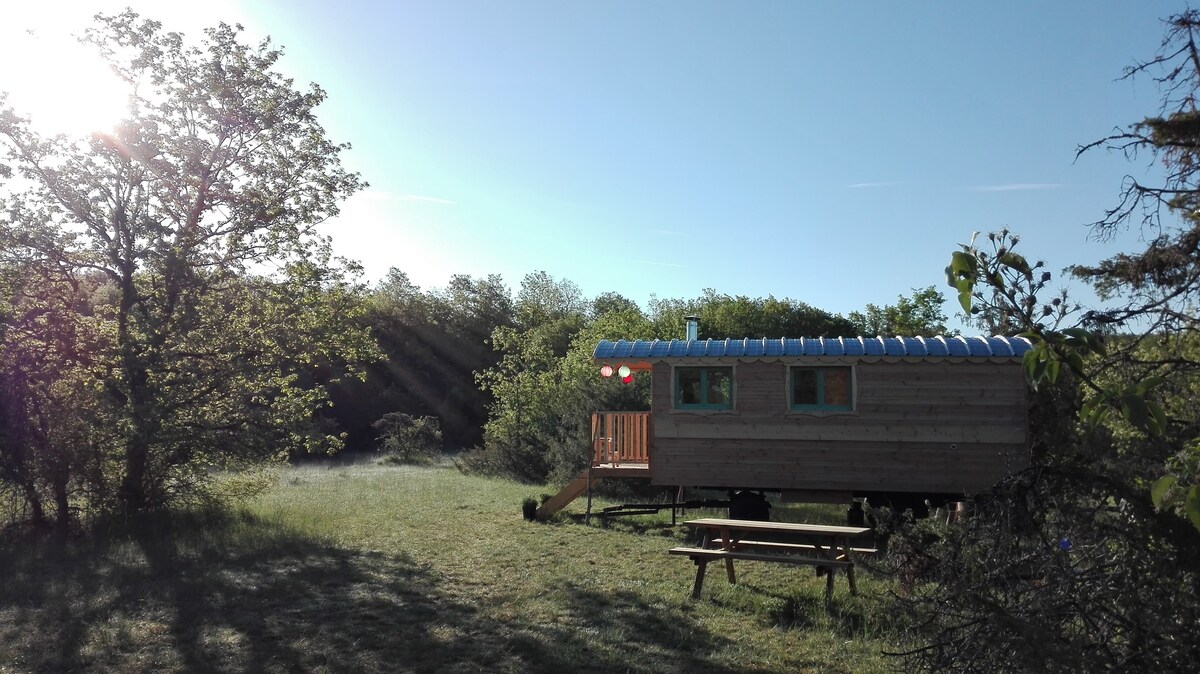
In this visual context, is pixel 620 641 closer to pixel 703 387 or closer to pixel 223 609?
pixel 223 609

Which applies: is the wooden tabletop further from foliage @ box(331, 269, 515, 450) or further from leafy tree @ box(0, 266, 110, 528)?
foliage @ box(331, 269, 515, 450)

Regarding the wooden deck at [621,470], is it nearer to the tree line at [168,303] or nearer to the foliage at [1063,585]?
the tree line at [168,303]

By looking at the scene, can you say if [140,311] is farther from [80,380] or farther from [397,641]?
[397,641]

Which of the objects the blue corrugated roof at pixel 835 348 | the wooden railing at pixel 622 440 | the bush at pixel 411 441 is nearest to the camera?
the blue corrugated roof at pixel 835 348

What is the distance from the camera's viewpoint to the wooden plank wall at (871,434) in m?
11.7

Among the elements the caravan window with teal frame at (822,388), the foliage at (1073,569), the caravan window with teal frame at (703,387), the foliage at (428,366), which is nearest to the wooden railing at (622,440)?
the caravan window with teal frame at (703,387)

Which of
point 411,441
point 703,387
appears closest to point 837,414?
point 703,387

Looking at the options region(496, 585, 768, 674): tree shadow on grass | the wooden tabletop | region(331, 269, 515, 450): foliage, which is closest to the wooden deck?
the wooden tabletop

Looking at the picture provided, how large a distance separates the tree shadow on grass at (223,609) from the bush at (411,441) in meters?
19.4

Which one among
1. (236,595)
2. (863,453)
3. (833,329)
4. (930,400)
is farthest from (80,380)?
(833,329)

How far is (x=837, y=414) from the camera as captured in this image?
1208 cm

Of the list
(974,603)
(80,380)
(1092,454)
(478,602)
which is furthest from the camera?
(80,380)

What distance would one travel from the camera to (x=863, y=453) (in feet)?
39.5

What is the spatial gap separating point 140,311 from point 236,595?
615cm
